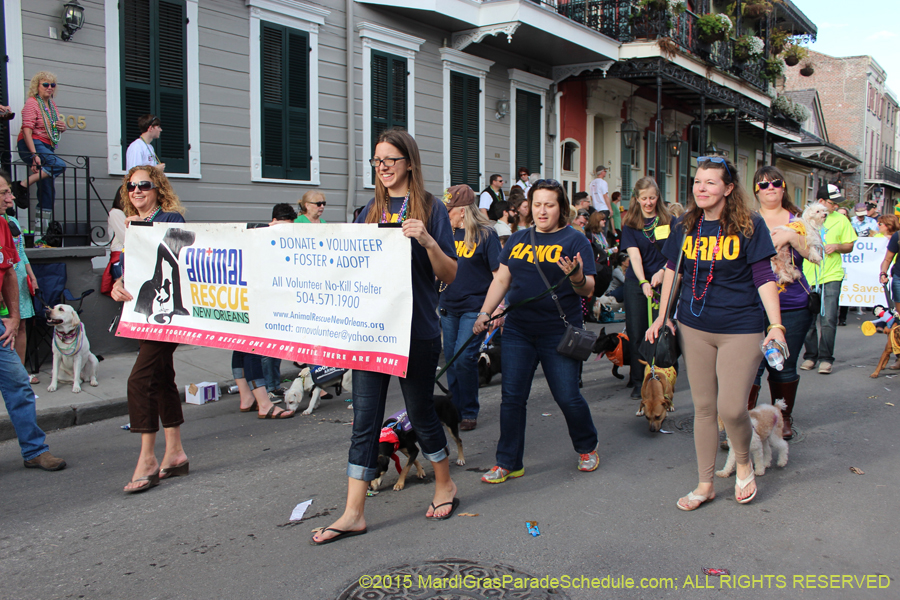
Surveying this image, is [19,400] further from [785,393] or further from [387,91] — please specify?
[387,91]

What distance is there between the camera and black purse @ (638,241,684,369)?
13.5ft

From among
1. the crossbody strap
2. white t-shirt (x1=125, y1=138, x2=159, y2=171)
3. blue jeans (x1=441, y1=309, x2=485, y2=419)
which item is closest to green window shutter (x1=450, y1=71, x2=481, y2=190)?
white t-shirt (x1=125, y1=138, x2=159, y2=171)

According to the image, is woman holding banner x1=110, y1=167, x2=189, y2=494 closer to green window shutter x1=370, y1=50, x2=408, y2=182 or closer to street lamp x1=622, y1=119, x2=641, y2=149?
green window shutter x1=370, y1=50, x2=408, y2=182

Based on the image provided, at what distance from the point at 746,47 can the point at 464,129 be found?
12.4 metres

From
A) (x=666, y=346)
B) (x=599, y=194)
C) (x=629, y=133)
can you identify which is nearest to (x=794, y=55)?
(x=629, y=133)

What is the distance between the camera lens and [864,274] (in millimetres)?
12125

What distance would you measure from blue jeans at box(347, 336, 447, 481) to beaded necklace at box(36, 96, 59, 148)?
673 cm

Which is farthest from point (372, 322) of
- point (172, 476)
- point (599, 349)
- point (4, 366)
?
point (599, 349)

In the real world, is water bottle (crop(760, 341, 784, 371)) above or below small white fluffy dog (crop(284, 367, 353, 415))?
above

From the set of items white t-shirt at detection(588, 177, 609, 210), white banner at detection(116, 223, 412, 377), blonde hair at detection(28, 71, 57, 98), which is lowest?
white banner at detection(116, 223, 412, 377)

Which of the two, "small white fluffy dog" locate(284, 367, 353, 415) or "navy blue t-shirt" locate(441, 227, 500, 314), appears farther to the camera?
"small white fluffy dog" locate(284, 367, 353, 415)

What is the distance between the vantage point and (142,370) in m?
4.41

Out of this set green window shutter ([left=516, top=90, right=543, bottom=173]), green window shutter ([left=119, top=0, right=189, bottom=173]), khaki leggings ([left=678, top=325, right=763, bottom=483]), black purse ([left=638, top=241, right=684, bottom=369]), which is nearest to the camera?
khaki leggings ([left=678, top=325, right=763, bottom=483])

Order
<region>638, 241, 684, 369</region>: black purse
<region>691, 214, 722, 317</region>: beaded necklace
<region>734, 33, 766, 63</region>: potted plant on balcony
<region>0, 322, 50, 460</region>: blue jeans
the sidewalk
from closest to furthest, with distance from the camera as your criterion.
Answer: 1. <region>691, 214, 722, 317</region>: beaded necklace
2. <region>638, 241, 684, 369</region>: black purse
3. <region>0, 322, 50, 460</region>: blue jeans
4. the sidewalk
5. <region>734, 33, 766, 63</region>: potted plant on balcony
